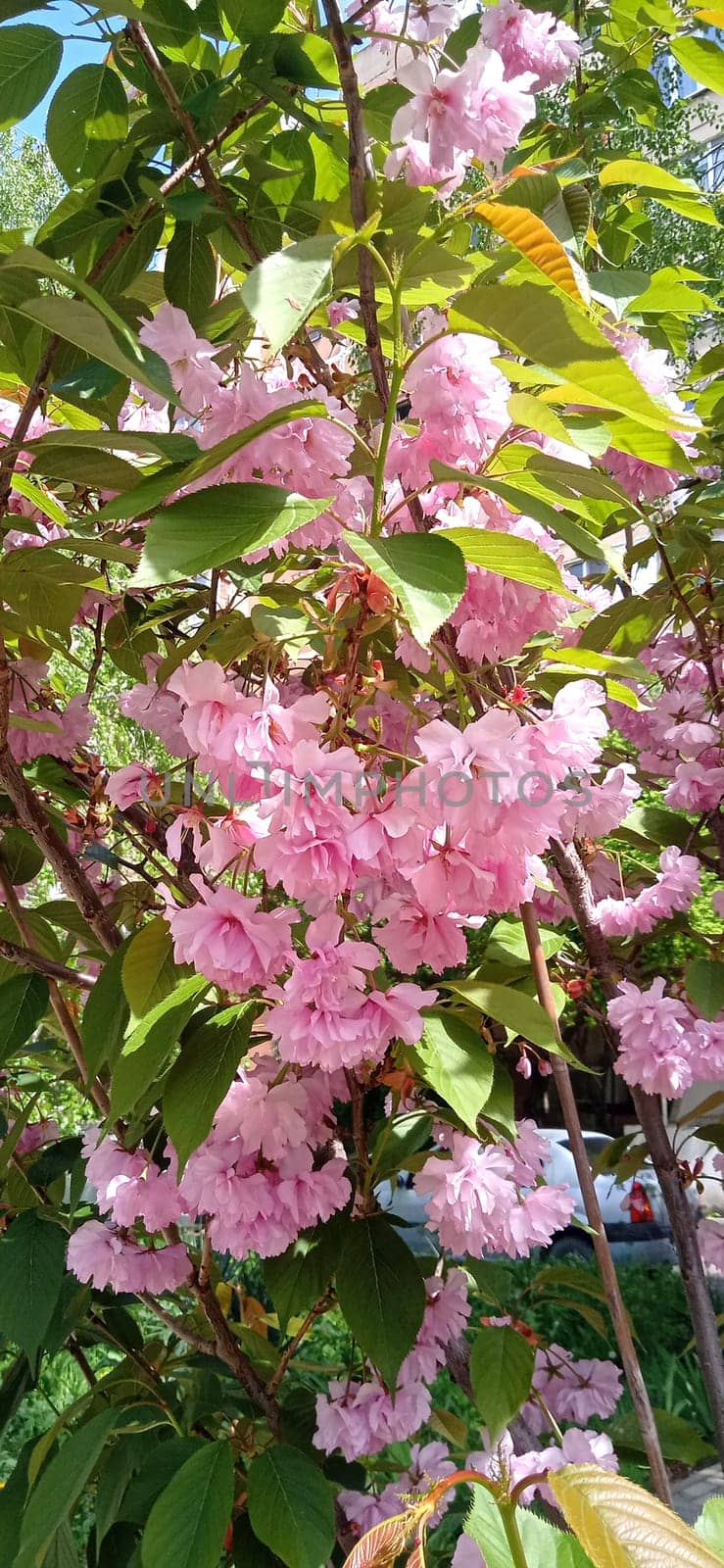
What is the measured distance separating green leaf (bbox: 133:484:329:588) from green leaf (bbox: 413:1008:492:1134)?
1.39 feet

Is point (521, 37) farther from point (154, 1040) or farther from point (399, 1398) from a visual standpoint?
point (399, 1398)

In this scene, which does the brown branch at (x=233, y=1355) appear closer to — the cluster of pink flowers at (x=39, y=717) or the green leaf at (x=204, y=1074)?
the green leaf at (x=204, y=1074)

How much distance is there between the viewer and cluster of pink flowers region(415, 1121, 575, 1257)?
2.98ft

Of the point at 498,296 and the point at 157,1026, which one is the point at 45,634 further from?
the point at 498,296

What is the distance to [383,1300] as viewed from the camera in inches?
36.1

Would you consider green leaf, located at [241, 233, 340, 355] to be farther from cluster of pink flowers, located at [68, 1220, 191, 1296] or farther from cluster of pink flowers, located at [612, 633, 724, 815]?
cluster of pink flowers, located at [612, 633, 724, 815]

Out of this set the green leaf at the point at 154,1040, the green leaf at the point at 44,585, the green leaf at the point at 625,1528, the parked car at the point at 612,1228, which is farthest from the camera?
the parked car at the point at 612,1228

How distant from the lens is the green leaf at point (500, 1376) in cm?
90

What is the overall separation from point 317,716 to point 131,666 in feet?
2.09

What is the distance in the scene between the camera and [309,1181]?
880mm

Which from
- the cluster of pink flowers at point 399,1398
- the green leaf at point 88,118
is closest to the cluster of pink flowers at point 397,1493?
the cluster of pink flowers at point 399,1398

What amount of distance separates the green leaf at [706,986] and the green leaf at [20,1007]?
74 centimetres

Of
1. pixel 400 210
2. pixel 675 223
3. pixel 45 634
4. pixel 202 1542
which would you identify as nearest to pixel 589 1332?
pixel 202 1542

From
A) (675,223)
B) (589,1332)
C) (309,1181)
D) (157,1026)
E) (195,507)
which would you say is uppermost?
(675,223)
